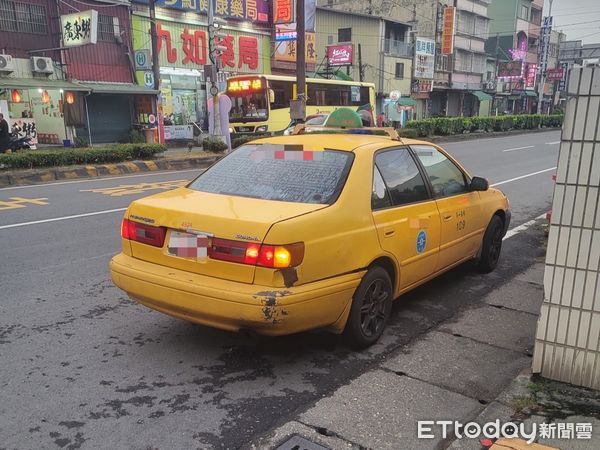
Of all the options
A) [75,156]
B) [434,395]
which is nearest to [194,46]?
[75,156]

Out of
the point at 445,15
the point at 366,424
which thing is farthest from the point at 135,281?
the point at 445,15

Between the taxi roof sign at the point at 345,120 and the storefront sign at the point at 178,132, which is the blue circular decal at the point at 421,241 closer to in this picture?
the taxi roof sign at the point at 345,120

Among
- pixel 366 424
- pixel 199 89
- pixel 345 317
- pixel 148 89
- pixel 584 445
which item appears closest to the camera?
pixel 584 445

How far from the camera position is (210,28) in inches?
665

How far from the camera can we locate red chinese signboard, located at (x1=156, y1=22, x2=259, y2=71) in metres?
24.0

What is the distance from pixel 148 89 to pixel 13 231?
56.2 ft

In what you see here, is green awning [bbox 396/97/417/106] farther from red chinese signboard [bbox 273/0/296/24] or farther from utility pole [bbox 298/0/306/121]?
utility pole [bbox 298/0/306/121]

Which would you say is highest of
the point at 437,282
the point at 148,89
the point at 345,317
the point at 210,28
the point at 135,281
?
the point at 210,28

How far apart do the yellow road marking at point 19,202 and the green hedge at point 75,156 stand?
3353 millimetres

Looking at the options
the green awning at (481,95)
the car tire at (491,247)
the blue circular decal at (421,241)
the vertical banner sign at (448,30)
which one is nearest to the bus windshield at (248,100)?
the car tire at (491,247)

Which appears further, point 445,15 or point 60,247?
point 445,15

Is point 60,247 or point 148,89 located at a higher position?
point 148,89

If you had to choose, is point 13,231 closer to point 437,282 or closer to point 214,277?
point 214,277

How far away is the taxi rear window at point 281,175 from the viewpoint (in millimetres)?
3592
